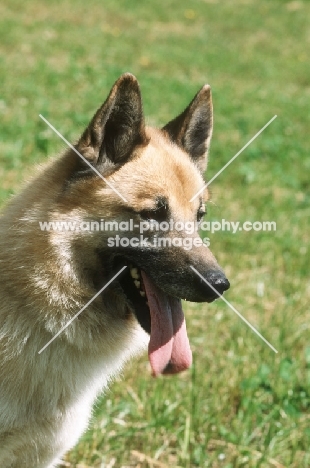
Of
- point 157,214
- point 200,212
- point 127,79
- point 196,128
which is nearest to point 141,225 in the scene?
point 157,214

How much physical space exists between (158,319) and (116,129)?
96 centimetres

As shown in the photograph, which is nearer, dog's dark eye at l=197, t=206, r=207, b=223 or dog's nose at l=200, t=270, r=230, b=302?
dog's nose at l=200, t=270, r=230, b=302

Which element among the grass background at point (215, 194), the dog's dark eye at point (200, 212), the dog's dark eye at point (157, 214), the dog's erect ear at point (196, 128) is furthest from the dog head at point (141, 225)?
the grass background at point (215, 194)

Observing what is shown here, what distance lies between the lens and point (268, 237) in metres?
6.27

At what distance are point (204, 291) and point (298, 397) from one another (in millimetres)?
1545

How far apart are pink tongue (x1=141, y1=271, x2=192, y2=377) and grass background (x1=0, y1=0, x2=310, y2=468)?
0.75 metres

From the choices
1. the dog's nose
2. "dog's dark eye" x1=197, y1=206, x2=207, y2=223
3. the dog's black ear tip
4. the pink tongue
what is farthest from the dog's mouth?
the dog's black ear tip

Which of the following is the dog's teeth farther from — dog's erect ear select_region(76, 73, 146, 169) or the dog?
dog's erect ear select_region(76, 73, 146, 169)

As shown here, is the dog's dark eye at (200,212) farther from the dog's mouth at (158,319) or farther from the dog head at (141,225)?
the dog's mouth at (158,319)

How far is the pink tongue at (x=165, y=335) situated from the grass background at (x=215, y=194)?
754mm

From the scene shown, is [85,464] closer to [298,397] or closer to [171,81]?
[298,397]

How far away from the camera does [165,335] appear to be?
2.85 m

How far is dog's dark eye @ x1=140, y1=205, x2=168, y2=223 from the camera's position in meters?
2.87

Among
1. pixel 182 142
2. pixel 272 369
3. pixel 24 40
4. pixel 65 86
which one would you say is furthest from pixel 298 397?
pixel 24 40
